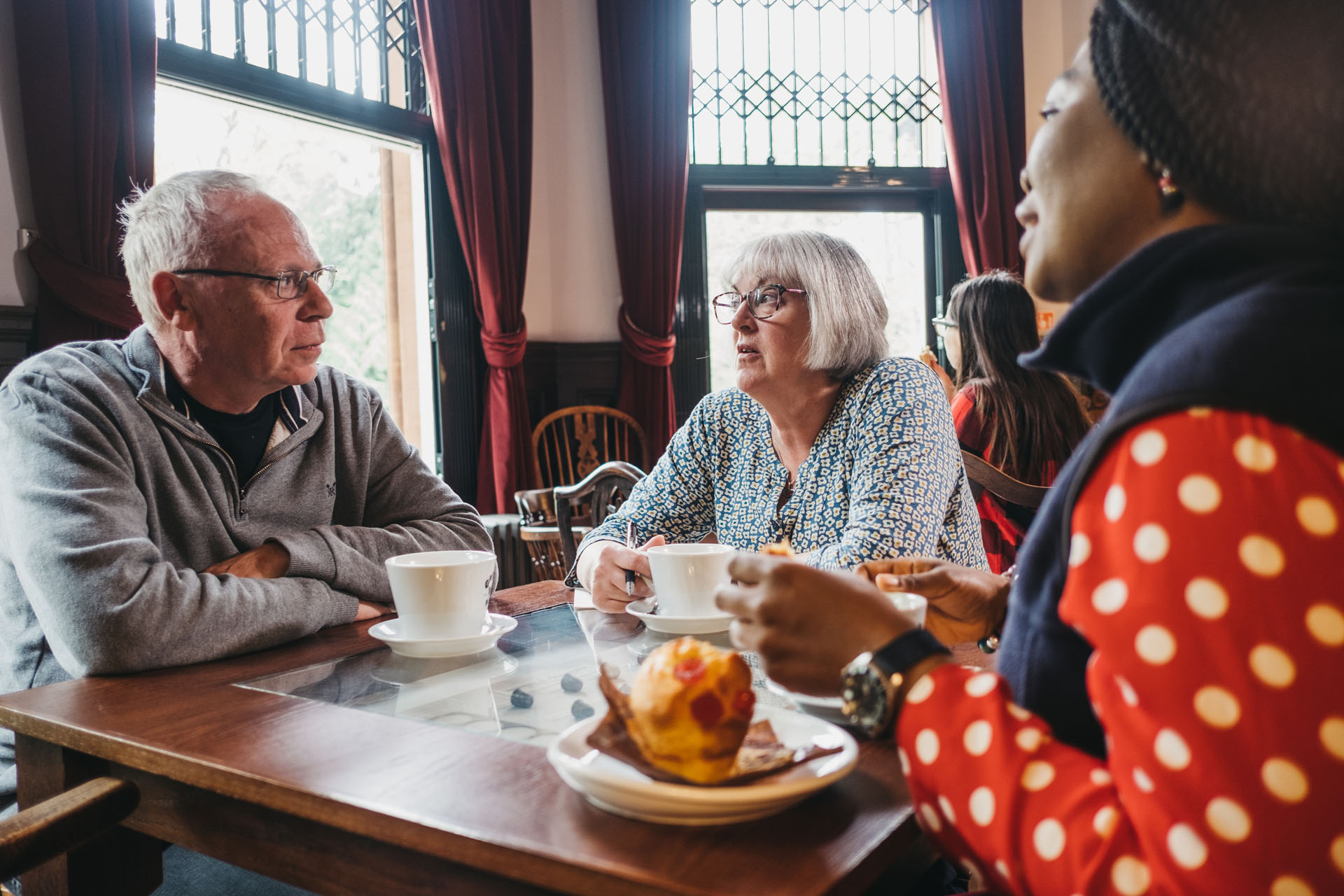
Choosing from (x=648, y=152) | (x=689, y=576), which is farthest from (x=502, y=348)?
(x=689, y=576)

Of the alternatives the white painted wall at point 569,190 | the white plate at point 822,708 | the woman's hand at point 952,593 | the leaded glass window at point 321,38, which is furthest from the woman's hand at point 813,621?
the white painted wall at point 569,190

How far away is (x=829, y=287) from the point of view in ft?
6.03

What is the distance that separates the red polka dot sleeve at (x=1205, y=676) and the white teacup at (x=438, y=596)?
Answer: 28.6 inches

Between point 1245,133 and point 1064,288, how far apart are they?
0.60 feet

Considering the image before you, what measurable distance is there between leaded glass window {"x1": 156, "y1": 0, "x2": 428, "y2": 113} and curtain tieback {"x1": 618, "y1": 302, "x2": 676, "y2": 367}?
130 cm

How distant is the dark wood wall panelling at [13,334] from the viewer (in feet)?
8.08

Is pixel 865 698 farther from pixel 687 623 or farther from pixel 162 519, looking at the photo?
pixel 162 519

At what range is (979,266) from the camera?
491 cm

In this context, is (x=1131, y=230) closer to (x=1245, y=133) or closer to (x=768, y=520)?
(x=1245, y=133)

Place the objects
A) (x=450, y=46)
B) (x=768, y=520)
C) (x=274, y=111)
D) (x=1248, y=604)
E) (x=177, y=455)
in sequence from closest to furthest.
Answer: (x=1248, y=604), (x=177, y=455), (x=768, y=520), (x=274, y=111), (x=450, y=46)

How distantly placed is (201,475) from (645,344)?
3170 mm

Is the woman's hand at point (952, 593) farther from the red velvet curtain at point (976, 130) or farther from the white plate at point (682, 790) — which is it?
the red velvet curtain at point (976, 130)

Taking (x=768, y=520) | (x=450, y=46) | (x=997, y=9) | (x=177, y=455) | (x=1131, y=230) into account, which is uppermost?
(x=997, y=9)

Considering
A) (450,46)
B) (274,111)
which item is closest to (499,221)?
(450,46)
